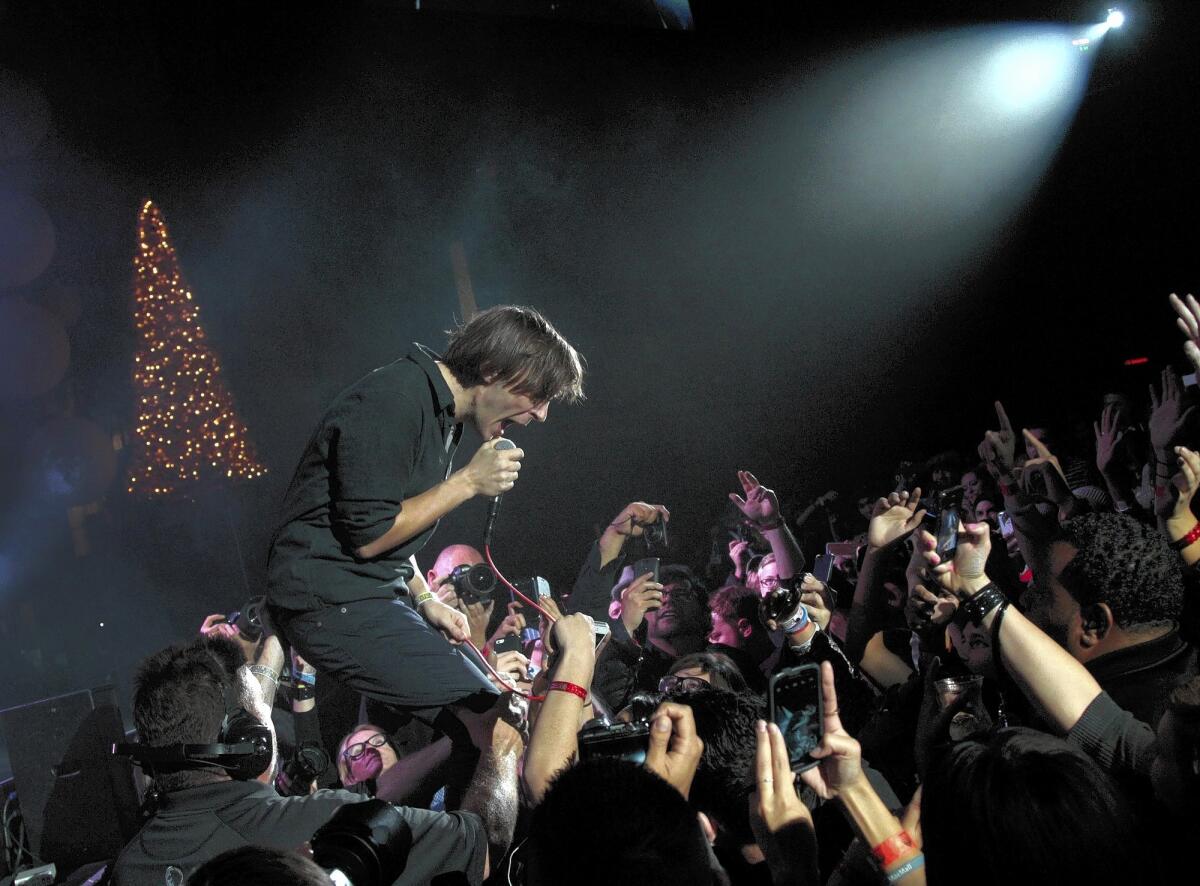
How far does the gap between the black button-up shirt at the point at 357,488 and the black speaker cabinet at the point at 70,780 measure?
2.26 meters

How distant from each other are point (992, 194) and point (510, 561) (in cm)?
715

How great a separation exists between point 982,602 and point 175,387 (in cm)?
1368

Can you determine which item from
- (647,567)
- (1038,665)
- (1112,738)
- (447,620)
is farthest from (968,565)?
(647,567)

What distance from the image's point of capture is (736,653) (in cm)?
440

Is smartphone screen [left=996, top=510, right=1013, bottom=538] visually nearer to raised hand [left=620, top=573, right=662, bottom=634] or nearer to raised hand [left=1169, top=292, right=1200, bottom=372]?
raised hand [left=1169, top=292, right=1200, bottom=372]

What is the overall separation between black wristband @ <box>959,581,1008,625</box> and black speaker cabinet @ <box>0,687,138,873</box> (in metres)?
4.07

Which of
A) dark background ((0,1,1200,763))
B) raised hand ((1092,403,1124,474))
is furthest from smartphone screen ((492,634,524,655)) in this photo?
dark background ((0,1,1200,763))

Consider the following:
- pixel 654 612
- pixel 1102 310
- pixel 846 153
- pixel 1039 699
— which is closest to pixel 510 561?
pixel 654 612

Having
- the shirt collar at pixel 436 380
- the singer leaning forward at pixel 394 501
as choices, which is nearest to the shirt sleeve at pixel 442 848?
the singer leaning forward at pixel 394 501

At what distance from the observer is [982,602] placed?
6.63 ft

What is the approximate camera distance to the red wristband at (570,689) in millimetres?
1958

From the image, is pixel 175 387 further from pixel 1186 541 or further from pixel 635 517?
pixel 1186 541

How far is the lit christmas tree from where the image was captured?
12656mm

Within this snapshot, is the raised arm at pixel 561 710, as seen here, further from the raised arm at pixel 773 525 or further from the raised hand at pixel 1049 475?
the raised hand at pixel 1049 475
